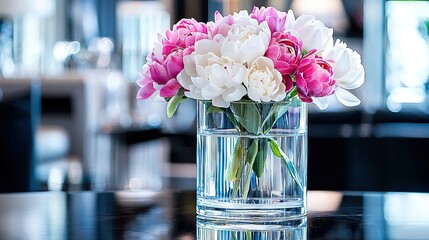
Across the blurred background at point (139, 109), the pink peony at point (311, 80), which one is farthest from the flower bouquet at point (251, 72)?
the blurred background at point (139, 109)

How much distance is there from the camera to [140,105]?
675 centimetres

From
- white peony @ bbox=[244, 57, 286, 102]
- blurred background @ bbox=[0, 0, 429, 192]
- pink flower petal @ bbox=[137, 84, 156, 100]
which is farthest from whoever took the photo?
blurred background @ bbox=[0, 0, 429, 192]

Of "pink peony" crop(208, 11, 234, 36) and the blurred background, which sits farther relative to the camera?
the blurred background

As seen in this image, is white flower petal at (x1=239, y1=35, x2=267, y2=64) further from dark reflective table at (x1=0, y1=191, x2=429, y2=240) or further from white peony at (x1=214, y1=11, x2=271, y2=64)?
dark reflective table at (x1=0, y1=191, x2=429, y2=240)

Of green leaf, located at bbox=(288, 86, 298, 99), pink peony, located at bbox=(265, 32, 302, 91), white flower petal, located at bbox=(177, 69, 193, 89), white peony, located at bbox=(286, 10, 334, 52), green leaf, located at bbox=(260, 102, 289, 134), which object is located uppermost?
white peony, located at bbox=(286, 10, 334, 52)

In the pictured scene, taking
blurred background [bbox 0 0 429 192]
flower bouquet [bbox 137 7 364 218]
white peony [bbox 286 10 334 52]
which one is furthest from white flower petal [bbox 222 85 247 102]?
blurred background [bbox 0 0 429 192]

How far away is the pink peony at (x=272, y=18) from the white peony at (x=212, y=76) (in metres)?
0.07

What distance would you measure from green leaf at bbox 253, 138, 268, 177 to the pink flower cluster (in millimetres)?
75

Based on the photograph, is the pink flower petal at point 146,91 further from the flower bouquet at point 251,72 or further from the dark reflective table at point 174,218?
the dark reflective table at point 174,218

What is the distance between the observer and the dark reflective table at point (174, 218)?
1.06 m

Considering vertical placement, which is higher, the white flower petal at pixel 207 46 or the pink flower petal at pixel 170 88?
the white flower petal at pixel 207 46

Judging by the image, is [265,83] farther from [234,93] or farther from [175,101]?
[175,101]

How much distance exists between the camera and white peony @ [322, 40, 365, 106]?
1.11 metres

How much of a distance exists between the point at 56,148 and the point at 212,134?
10.6 feet
